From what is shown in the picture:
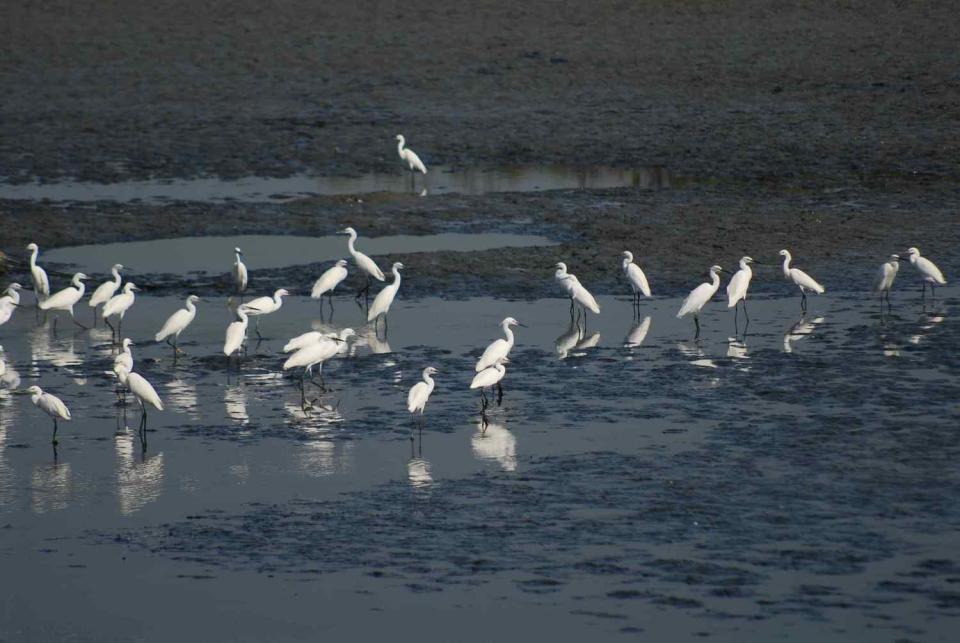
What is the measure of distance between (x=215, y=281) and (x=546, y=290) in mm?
4477

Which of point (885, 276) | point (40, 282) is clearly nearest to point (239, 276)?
point (40, 282)

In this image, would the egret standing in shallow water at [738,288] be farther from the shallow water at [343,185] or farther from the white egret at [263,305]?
the shallow water at [343,185]

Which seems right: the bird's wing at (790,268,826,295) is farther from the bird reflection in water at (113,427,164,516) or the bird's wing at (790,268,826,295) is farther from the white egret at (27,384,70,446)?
the white egret at (27,384,70,446)

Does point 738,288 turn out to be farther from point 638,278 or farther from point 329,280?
point 329,280

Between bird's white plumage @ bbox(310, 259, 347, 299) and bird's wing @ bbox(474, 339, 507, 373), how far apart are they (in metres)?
4.25

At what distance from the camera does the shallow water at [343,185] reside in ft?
84.1

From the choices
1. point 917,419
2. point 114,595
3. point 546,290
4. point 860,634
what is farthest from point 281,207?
point 860,634

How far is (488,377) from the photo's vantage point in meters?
14.6

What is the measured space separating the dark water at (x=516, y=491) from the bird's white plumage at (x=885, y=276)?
610mm

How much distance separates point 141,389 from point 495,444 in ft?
11.1

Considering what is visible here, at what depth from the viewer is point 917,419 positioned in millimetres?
13914

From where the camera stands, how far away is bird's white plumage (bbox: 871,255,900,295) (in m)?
18.3

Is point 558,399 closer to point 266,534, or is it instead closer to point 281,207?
point 266,534

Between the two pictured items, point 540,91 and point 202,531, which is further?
point 540,91
